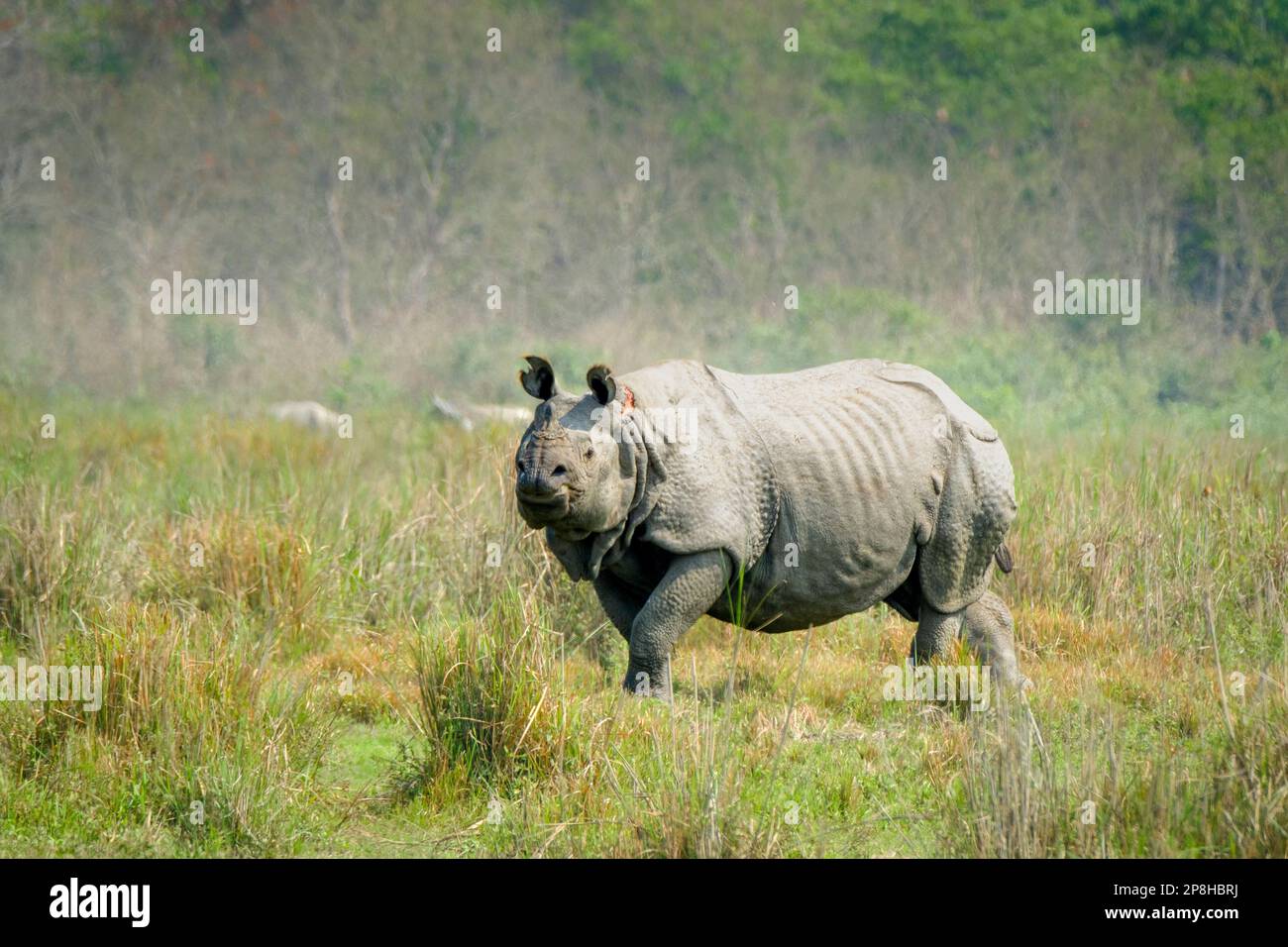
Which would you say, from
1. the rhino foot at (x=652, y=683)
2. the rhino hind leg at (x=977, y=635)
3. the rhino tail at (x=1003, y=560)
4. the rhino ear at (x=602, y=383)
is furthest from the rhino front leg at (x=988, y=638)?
the rhino ear at (x=602, y=383)

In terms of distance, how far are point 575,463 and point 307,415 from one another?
10929 mm

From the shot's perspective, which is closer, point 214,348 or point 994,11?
point 214,348

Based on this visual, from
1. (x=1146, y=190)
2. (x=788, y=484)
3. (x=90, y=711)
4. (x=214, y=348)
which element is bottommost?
(x=90, y=711)

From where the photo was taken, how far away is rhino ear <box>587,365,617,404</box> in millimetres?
5121

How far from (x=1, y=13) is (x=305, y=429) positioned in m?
15.2

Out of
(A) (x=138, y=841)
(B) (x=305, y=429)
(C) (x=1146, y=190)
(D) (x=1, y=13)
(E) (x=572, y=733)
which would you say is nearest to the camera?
(A) (x=138, y=841)

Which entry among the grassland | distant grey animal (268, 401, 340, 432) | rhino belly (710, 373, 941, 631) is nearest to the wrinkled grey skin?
rhino belly (710, 373, 941, 631)

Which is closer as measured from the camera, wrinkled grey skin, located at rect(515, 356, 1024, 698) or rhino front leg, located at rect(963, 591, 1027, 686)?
wrinkled grey skin, located at rect(515, 356, 1024, 698)

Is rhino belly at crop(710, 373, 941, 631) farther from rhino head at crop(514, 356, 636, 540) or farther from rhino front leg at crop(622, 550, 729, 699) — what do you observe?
rhino head at crop(514, 356, 636, 540)

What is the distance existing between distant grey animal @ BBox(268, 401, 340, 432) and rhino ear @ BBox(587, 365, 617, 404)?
9589 mm

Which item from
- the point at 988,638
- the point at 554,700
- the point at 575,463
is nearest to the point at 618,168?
the point at 988,638

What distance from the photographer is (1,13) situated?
81.4 ft
